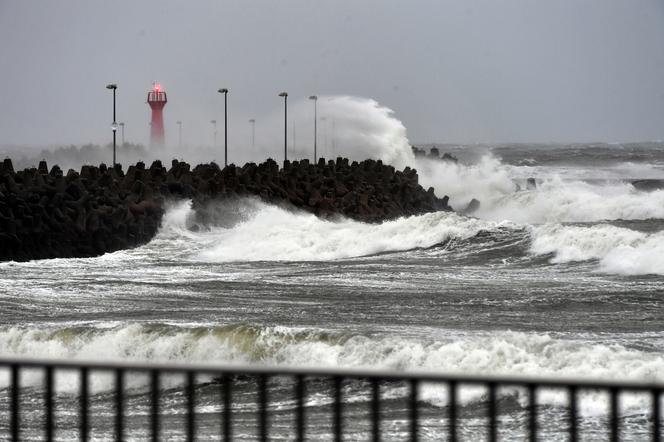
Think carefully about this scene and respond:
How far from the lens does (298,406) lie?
4656mm

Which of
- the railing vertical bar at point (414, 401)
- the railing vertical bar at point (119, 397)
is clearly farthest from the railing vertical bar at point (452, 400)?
the railing vertical bar at point (119, 397)

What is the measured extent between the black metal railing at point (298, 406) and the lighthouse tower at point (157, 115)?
73253 millimetres

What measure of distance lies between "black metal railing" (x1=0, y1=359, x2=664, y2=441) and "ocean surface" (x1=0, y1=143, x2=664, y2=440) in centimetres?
5

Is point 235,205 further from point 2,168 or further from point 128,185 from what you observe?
point 2,168

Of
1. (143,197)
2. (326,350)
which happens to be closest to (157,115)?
(143,197)

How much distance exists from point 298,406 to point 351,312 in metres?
13.5

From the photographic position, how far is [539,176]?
74.2 metres

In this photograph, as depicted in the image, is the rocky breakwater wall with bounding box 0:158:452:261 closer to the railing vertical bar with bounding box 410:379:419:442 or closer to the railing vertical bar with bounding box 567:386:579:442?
the railing vertical bar with bounding box 410:379:419:442

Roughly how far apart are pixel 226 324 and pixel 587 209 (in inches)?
1360

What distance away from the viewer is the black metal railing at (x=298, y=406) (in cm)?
427

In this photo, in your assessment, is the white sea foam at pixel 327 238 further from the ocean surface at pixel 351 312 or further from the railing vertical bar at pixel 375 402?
the railing vertical bar at pixel 375 402

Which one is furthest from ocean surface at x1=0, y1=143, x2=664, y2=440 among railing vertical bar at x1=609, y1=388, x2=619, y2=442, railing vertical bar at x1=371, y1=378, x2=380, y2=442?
railing vertical bar at x1=609, y1=388, x2=619, y2=442

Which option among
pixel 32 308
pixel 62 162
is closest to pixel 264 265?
pixel 32 308

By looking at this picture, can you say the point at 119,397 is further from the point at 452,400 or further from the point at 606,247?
the point at 606,247
